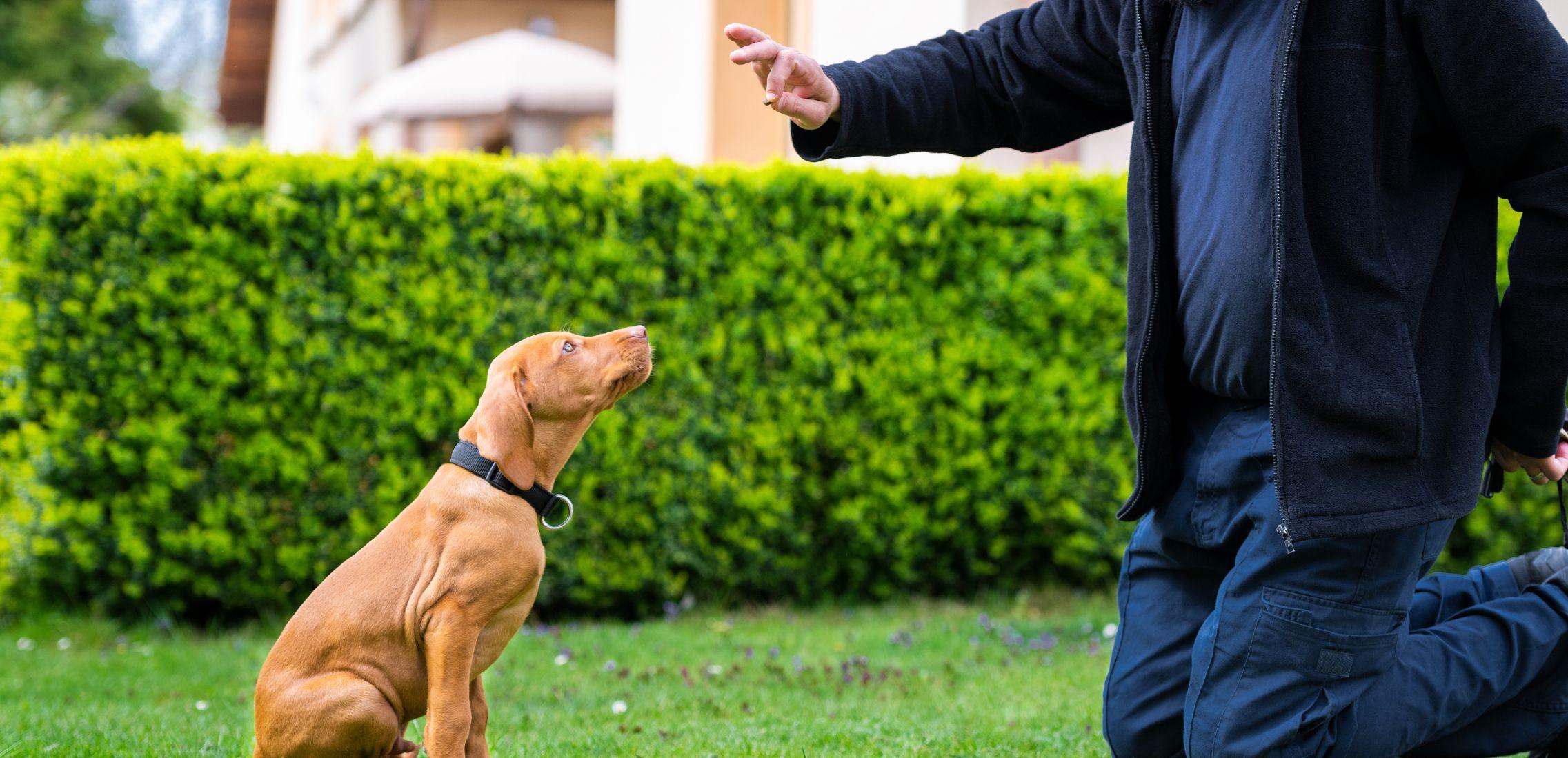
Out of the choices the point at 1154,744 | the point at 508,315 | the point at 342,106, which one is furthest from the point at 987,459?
the point at 342,106

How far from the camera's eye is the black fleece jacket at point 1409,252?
2365 millimetres

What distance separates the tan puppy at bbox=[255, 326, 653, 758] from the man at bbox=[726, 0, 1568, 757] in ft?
2.90

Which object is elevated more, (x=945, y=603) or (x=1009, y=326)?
(x=1009, y=326)

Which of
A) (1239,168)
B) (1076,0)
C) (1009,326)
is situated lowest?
(1009,326)

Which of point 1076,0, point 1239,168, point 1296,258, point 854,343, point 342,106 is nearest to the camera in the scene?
point 1296,258

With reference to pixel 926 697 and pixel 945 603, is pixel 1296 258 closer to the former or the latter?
pixel 926 697

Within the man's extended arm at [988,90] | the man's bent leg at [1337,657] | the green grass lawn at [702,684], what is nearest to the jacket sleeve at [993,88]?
the man's extended arm at [988,90]

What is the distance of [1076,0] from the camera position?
10.4 ft

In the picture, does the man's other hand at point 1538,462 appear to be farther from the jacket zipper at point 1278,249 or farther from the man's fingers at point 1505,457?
the jacket zipper at point 1278,249

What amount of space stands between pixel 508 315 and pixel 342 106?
1400 cm

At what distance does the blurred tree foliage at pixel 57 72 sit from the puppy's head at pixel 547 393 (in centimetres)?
2097

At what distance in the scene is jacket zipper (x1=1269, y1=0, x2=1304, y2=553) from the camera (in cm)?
241

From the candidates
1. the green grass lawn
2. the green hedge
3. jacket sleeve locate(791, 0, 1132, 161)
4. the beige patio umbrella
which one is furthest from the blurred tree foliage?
jacket sleeve locate(791, 0, 1132, 161)

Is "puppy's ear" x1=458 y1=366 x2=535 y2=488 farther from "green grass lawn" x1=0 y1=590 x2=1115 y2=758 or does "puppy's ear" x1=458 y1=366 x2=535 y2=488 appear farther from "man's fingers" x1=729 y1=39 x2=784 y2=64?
"man's fingers" x1=729 y1=39 x2=784 y2=64
